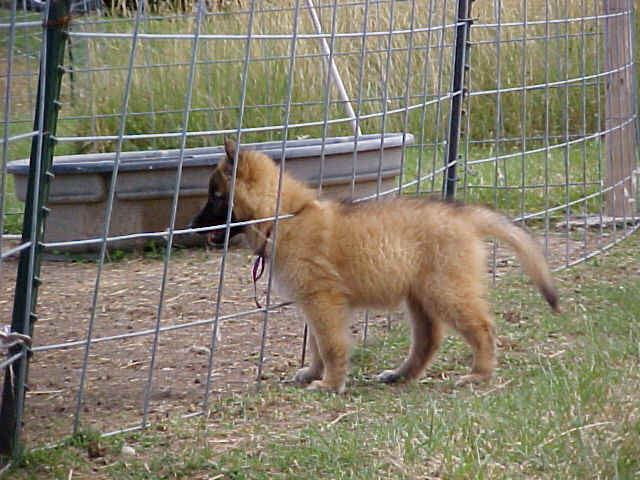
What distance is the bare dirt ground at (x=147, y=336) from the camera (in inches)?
163

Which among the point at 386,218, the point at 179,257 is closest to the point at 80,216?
the point at 179,257

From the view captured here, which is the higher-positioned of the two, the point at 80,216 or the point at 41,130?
the point at 41,130

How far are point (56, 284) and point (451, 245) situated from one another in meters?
2.89

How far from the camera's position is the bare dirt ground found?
415cm

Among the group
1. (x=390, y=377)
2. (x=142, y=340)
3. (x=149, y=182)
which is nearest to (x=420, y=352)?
(x=390, y=377)

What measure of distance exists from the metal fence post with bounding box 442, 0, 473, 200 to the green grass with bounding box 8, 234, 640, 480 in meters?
1.29

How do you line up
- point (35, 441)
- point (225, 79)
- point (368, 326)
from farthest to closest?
point (225, 79), point (368, 326), point (35, 441)

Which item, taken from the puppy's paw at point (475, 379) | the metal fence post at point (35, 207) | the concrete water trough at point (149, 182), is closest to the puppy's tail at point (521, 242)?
the puppy's paw at point (475, 379)

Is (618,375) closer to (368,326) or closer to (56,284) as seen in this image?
(368,326)

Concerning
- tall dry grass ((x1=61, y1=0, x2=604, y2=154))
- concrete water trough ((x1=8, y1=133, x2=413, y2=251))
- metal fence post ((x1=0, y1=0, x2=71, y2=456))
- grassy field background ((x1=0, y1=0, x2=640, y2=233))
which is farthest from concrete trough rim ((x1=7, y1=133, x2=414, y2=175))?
metal fence post ((x1=0, y1=0, x2=71, y2=456))

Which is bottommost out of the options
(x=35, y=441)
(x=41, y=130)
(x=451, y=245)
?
(x=35, y=441)

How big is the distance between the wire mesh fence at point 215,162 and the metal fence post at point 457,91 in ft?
0.04

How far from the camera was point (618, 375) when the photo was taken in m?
4.04

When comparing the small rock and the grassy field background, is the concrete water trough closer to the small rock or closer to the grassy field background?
the grassy field background
